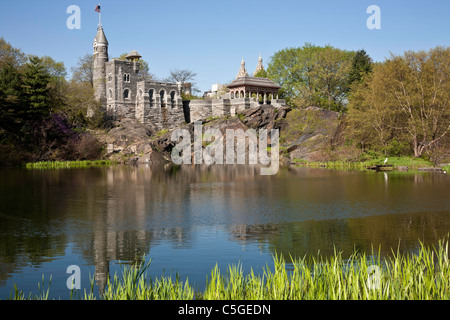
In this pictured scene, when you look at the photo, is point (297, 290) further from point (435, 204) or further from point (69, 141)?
point (69, 141)

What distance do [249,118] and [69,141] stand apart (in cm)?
2777

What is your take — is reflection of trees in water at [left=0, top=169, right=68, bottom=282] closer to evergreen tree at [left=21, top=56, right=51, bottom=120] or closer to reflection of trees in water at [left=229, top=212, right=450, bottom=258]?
reflection of trees in water at [left=229, top=212, right=450, bottom=258]

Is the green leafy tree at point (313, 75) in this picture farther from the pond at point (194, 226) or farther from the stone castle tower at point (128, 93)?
the pond at point (194, 226)

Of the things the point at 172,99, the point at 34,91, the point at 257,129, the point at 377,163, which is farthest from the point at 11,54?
the point at 377,163

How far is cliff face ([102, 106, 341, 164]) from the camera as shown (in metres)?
68.7

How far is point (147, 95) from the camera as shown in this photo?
251 feet

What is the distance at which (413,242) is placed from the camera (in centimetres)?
1537

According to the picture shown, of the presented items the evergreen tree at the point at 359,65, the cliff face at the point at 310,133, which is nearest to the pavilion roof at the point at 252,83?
the cliff face at the point at 310,133

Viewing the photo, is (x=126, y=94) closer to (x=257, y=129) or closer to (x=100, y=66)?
(x=100, y=66)

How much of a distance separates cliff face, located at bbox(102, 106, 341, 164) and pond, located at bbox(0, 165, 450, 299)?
3683 centimetres

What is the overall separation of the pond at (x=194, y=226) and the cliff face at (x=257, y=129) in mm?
36826

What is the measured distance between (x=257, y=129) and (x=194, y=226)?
55642 millimetres

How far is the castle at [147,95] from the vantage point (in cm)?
7594

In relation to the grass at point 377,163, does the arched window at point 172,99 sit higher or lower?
higher
